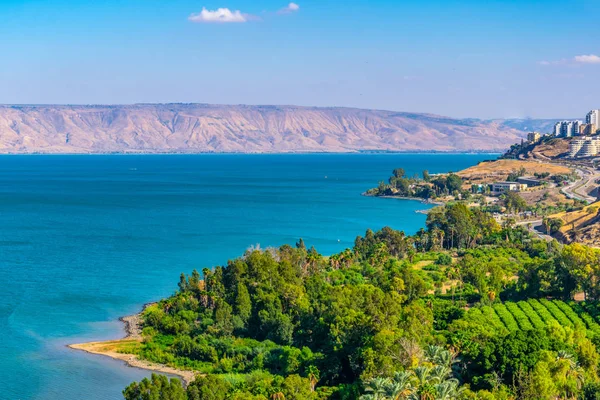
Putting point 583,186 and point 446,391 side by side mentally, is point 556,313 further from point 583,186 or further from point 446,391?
point 583,186

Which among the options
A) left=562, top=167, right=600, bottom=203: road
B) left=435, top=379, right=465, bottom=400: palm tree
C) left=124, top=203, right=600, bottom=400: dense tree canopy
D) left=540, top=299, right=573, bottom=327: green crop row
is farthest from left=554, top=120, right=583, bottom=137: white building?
left=435, top=379, right=465, bottom=400: palm tree

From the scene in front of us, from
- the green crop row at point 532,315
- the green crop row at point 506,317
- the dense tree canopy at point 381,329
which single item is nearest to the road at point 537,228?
the dense tree canopy at point 381,329

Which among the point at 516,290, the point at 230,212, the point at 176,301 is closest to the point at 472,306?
the point at 516,290

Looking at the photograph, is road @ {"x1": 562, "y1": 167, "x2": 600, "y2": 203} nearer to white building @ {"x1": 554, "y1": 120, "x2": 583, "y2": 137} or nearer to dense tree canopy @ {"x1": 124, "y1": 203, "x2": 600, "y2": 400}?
white building @ {"x1": 554, "y1": 120, "x2": 583, "y2": 137}

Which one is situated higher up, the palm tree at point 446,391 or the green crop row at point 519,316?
the palm tree at point 446,391

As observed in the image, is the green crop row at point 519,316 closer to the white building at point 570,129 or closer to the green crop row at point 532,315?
the green crop row at point 532,315

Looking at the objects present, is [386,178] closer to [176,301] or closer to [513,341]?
[176,301]
